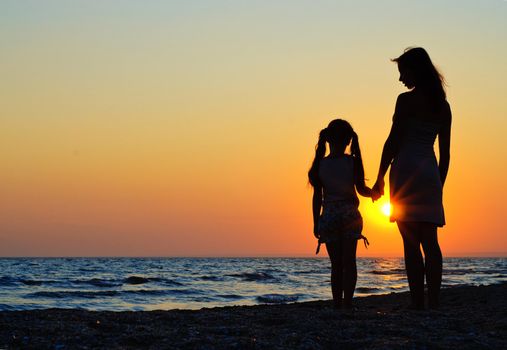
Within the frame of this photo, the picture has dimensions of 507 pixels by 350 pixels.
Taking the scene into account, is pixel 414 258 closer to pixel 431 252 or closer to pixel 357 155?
pixel 431 252

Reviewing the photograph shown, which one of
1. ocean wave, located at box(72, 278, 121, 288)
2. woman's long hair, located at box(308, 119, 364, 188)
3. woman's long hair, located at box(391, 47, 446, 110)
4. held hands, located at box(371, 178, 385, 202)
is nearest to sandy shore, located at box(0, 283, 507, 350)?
held hands, located at box(371, 178, 385, 202)

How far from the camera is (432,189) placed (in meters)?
5.61

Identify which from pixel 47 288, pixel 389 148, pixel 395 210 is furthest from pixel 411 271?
pixel 47 288

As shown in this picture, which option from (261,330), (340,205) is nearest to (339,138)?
(340,205)

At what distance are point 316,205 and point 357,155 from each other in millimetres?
641

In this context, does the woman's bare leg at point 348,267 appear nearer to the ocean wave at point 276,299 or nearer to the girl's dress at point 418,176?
the girl's dress at point 418,176

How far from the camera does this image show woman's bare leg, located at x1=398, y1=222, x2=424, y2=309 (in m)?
5.68

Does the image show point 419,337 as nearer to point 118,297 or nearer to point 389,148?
point 389,148

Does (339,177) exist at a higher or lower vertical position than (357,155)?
lower

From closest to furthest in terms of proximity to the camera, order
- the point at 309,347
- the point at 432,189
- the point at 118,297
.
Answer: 1. the point at 309,347
2. the point at 432,189
3. the point at 118,297

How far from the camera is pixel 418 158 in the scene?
5.65m

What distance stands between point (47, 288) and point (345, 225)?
16429mm

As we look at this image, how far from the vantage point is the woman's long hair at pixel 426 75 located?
18.4 feet

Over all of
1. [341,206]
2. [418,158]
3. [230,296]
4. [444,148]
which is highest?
[444,148]
